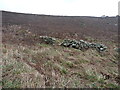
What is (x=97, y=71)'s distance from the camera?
20.3 ft

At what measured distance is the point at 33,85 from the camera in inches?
169

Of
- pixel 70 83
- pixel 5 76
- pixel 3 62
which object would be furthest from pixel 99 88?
pixel 3 62

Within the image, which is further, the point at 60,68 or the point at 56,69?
the point at 60,68

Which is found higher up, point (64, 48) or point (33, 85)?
point (64, 48)

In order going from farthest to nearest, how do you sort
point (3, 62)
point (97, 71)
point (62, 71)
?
point (97, 71) → point (62, 71) → point (3, 62)

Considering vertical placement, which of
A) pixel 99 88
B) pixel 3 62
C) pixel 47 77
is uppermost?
pixel 3 62

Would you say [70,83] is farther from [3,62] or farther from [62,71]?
[3,62]

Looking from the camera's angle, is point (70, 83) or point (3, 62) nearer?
point (70, 83)

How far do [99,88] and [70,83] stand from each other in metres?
0.94

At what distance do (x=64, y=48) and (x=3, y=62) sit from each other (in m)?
3.69

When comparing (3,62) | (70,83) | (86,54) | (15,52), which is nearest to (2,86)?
(3,62)

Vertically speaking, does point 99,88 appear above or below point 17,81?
below

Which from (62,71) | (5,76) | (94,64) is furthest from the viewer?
(94,64)

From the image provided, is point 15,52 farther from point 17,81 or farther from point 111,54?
point 111,54
